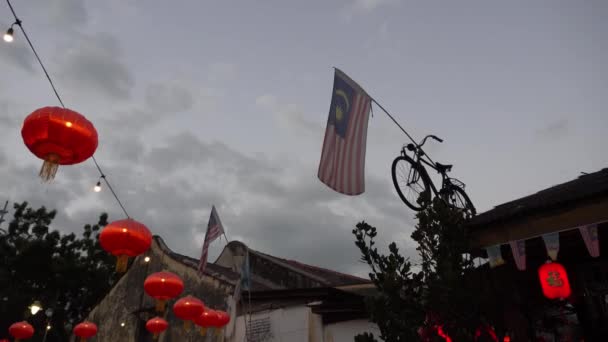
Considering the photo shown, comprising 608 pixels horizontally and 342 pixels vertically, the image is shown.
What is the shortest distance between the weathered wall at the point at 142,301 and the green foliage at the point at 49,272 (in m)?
11.6

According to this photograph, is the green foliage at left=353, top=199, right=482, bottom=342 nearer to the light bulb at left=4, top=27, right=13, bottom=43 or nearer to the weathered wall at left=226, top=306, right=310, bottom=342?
the light bulb at left=4, top=27, right=13, bottom=43

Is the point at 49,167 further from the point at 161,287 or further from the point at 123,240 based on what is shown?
the point at 161,287

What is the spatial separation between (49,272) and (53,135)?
3127cm

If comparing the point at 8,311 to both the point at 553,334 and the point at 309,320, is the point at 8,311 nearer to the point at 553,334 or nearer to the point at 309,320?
the point at 309,320

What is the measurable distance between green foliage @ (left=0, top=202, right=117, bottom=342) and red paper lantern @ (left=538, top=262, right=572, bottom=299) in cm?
3034

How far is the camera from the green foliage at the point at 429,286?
5234 millimetres

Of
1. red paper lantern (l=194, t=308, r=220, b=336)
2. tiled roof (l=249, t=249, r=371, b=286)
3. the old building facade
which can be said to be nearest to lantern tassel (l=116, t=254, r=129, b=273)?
red paper lantern (l=194, t=308, r=220, b=336)

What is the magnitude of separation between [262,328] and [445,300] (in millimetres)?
9658

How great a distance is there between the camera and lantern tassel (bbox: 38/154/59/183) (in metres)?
5.74

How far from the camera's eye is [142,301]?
18094 mm

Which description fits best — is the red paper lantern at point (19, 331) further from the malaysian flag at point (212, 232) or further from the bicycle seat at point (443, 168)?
the bicycle seat at point (443, 168)

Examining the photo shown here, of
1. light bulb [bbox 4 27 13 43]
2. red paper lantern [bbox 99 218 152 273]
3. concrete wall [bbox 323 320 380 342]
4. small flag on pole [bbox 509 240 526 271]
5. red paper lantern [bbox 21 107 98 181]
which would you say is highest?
light bulb [bbox 4 27 13 43]

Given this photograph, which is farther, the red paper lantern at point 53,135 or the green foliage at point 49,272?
the green foliage at point 49,272

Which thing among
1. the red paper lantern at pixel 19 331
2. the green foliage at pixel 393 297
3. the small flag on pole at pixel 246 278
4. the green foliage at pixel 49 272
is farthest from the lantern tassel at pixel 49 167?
the green foliage at pixel 49 272
